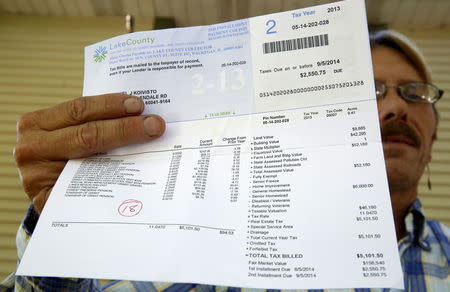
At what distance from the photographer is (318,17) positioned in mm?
580

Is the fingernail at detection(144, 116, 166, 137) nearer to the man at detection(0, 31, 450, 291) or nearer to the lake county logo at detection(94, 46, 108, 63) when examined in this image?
the man at detection(0, 31, 450, 291)

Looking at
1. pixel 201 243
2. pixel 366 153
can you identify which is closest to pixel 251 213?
pixel 201 243

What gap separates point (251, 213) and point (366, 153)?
20cm

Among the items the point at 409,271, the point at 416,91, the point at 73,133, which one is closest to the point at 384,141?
the point at 416,91

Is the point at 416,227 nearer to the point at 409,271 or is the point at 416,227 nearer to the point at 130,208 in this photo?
the point at 409,271

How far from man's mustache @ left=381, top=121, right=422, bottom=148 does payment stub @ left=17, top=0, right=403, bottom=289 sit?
1.96 ft

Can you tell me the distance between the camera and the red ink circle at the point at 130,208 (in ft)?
1.77

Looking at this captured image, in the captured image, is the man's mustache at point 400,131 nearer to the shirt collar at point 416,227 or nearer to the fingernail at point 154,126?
the shirt collar at point 416,227

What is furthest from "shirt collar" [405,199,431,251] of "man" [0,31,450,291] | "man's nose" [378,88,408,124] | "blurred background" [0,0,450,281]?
"blurred background" [0,0,450,281]

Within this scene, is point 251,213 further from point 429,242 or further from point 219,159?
point 429,242

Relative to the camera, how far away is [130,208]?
55cm

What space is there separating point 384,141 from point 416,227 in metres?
0.37

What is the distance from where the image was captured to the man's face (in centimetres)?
109

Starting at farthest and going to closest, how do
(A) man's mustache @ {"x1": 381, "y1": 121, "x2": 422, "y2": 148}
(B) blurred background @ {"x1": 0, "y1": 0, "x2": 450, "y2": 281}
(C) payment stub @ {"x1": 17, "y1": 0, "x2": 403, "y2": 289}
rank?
(B) blurred background @ {"x1": 0, "y1": 0, "x2": 450, "y2": 281}, (A) man's mustache @ {"x1": 381, "y1": 121, "x2": 422, "y2": 148}, (C) payment stub @ {"x1": 17, "y1": 0, "x2": 403, "y2": 289}
